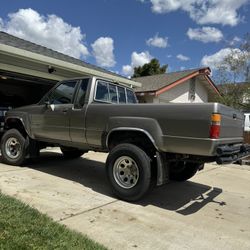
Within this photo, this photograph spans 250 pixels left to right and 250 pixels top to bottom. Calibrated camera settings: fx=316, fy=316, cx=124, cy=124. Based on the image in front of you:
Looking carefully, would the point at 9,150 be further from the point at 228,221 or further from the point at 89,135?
the point at 228,221

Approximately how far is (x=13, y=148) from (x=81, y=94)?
2490 mm

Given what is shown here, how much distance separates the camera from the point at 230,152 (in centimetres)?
497

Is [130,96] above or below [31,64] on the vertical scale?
below

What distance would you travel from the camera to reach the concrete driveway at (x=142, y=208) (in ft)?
13.2

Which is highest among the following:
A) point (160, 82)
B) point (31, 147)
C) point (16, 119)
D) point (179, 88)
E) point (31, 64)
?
point (160, 82)

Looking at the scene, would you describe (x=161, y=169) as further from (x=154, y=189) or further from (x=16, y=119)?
(x=16, y=119)

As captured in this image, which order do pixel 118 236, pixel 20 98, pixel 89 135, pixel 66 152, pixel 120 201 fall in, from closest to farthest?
pixel 118 236, pixel 120 201, pixel 89 135, pixel 66 152, pixel 20 98

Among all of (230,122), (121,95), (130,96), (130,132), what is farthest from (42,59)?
(230,122)

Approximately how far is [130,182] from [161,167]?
673 millimetres

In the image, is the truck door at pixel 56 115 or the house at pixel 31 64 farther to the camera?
the house at pixel 31 64

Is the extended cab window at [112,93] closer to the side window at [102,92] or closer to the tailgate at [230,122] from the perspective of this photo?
the side window at [102,92]

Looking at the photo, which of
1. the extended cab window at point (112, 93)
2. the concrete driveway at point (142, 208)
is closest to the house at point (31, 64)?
the extended cab window at point (112, 93)

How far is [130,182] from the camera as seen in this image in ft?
17.8

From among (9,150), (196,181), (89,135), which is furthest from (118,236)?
(9,150)
